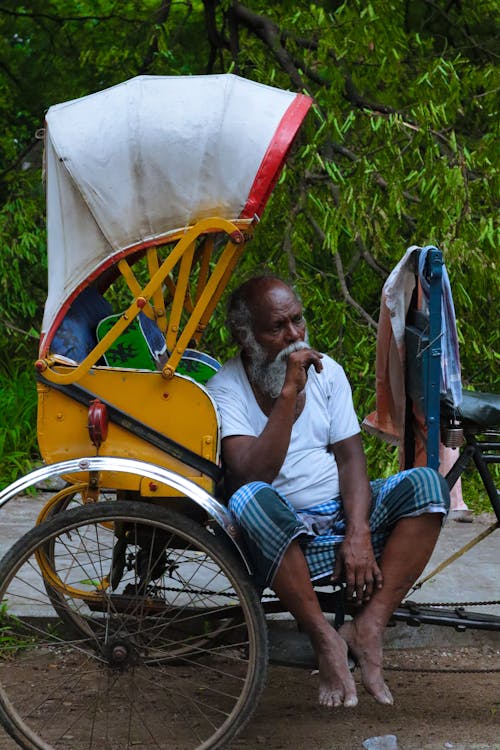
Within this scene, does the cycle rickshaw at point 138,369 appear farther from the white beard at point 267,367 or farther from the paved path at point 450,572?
the paved path at point 450,572

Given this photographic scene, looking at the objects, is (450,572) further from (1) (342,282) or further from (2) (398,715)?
(1) (342,282)

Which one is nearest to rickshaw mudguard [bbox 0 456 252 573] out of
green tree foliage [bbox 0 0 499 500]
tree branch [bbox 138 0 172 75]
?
green tree foliage [bbox 0 0 499 500]

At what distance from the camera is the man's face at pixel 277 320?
3.14 meters

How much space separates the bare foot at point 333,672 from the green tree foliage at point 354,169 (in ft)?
7.12

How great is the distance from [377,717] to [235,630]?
54 cm

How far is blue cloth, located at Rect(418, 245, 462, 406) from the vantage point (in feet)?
9.80

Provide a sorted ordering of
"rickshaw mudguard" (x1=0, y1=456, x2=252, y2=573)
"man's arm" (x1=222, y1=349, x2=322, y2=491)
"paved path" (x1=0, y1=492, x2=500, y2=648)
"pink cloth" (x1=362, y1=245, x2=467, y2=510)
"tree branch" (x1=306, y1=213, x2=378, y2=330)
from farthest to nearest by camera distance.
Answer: "tree branch" (x1=306, y1=213, x2=378, y2=330) → "paved path" (x1=0, y1=492, x2=500, y2=648) → "pink cloth" (x1=362, y1=245, x2=467, y2=510) → "man's arm" (x1=222, y1=349, x2=322, y2=491) → "rickshaw mudguard" (x1=0, y1=456, x2=252, y2=573)

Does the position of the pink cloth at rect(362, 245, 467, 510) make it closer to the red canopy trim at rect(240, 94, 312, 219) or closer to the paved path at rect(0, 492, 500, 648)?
the red canopy trim at rect(240, 94, 312, 219)

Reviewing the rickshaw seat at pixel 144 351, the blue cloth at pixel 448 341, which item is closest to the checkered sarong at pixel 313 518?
the blue cloth at pixel 448 341

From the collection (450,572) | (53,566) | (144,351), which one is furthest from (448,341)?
(450,572)

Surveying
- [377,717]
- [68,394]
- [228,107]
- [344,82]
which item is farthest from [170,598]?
[344,82]

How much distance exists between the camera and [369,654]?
9.71ft

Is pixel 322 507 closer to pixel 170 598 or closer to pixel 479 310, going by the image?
pixel 170 598

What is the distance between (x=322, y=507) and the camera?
321 cm
